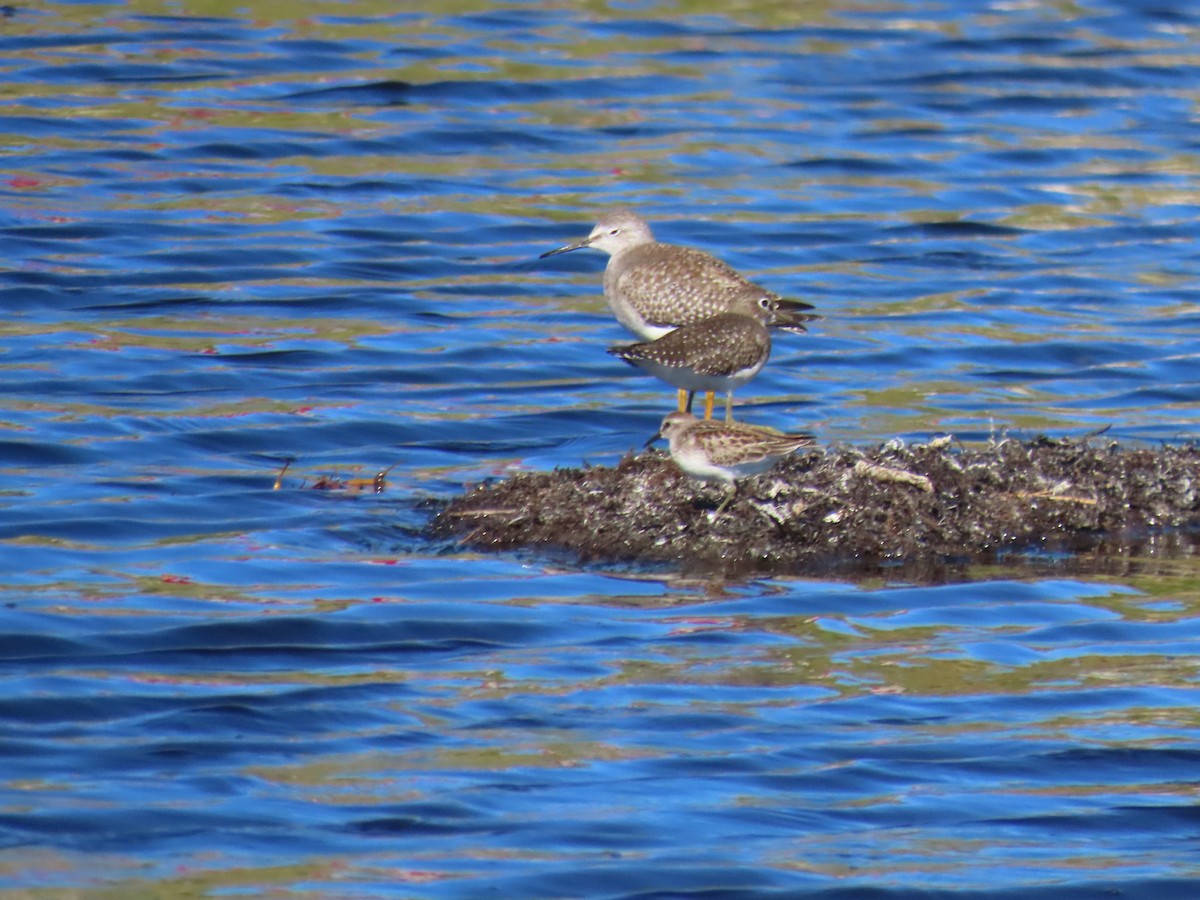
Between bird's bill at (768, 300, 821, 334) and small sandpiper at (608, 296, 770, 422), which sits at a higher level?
bird's bill at (768, 300, 821, 334)

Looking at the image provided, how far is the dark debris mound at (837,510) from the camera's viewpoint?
35.1ft

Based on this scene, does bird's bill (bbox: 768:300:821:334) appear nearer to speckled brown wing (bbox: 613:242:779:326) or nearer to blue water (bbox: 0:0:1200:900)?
speckled brown wing (bbox: 613:242:779:326)

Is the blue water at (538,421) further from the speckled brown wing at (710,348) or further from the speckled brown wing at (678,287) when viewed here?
the speckled brown wing at (710,348)

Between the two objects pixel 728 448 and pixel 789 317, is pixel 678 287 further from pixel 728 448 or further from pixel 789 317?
pixel 728 448

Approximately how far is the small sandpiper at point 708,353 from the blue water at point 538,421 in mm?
1508

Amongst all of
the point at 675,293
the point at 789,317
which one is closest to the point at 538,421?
the point at 675,293

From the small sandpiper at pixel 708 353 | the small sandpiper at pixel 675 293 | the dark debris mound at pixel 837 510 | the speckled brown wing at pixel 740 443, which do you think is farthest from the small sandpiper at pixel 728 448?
the small sandpiper at pixel 675 293

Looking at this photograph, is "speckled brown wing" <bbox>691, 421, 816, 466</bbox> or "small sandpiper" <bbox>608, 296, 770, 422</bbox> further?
"small sandpiper" <bbox>608, 296, 770, 422</bbox>

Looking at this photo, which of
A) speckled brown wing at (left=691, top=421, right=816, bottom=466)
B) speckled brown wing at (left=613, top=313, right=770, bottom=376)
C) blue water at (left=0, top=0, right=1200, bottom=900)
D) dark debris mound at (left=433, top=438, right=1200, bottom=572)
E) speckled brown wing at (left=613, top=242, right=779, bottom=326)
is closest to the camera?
blue water at (left=0, top=0, right=1200, bottom=900)

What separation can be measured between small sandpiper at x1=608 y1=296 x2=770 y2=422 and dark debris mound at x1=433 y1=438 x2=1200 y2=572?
726 mm

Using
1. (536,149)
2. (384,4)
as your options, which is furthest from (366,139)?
(384,4)

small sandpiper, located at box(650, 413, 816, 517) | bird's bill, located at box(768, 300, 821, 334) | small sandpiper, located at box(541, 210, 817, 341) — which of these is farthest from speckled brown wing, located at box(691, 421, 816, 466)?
bird's bill, located at box(768, 300, 821, 334)

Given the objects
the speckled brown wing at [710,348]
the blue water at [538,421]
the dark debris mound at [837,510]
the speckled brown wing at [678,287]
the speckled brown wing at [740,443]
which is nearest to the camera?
the blue water at [538,421]

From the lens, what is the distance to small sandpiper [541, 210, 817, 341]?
496 inches
